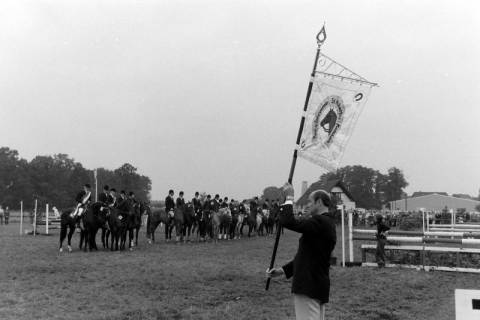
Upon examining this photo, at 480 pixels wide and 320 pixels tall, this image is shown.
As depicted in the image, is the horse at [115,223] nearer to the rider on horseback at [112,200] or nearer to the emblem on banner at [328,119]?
the rider on horseback at [112,200]

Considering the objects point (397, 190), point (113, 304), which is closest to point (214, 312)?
point (113, 304)

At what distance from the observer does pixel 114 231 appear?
18.5m

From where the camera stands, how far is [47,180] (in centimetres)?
9050

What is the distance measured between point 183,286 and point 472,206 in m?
124

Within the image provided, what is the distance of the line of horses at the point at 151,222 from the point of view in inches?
719

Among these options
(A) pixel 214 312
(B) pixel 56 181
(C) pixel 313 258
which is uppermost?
(B) pixel 56 181

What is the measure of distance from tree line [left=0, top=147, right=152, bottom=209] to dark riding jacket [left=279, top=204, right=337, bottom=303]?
78925 millimetres

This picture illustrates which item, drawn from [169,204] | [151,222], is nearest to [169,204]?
[169,204]

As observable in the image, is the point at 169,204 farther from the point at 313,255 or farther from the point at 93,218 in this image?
the point at 313,255

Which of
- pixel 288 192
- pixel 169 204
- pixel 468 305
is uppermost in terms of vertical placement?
pixel 169 204

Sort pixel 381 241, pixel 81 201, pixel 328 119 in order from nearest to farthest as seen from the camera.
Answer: pixel 328 119 < pixel 381 241 < pixel 81 201

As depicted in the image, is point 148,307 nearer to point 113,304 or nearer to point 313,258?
point 113,304

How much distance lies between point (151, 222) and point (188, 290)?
12.9 metres

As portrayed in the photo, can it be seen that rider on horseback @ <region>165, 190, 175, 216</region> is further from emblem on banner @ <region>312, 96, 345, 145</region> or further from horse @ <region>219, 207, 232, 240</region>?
emblem on banner @ <region>312, 96, 345, 145</region>
